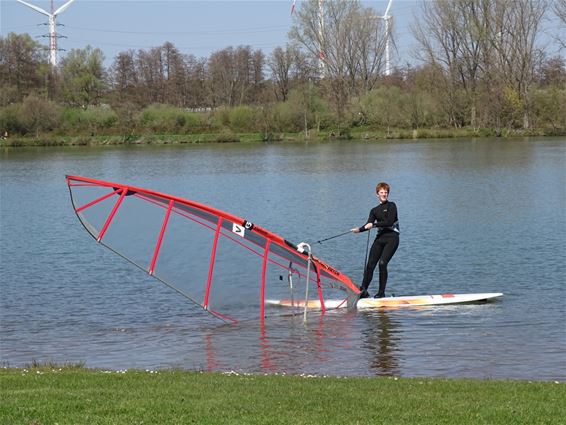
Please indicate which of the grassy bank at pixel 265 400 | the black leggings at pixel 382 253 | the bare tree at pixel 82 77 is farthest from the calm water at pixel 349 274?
the bare tree at pixel 82 77

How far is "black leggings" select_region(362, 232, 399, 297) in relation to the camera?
15.2 m

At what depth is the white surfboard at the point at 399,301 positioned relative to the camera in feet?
50.1

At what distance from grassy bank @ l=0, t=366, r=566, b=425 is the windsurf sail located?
437cm

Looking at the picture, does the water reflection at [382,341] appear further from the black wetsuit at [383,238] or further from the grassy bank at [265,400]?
the grassy bank at [265,400]

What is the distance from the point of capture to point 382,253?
15.3 m

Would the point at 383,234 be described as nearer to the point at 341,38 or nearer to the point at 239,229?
the point at 239,229

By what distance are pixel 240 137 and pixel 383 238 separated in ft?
237

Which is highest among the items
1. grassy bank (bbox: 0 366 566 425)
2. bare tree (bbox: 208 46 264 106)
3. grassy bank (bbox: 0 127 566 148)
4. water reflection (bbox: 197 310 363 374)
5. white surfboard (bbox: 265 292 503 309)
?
bare tree (bbox: 208 46 264 106)

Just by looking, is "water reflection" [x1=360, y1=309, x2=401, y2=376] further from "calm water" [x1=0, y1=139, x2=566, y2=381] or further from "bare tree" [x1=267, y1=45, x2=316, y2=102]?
"bare tree" [x1=267, y1=45, x2=316, y2=102]

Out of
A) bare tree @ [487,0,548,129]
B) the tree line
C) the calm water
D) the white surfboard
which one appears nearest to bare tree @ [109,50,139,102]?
the tree line

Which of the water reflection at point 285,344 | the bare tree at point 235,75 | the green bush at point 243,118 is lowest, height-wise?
the water reflection at point 285,344

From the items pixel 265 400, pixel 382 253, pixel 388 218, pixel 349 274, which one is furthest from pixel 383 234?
pixel 265 400

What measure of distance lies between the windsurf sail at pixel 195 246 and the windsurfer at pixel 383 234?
25.8 inches

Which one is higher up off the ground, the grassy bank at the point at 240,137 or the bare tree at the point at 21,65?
the bare tree at the point at 21,65
